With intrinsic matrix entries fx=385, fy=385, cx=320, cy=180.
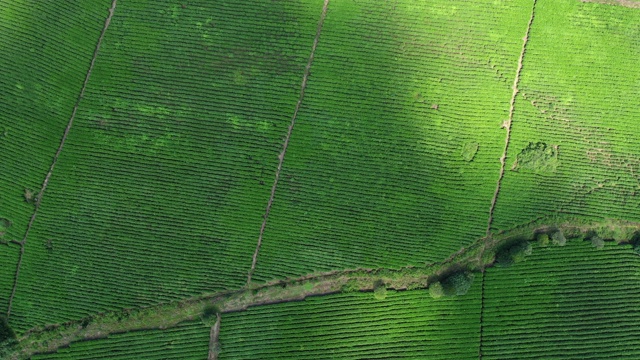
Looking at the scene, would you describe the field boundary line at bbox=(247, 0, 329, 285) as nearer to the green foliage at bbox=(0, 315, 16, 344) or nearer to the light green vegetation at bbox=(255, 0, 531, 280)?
the light green vegetation at bbox=(255, 0, 531, 280)

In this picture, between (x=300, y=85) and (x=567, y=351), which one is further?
(x=300, y=85)

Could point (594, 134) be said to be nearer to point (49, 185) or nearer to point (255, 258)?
point (255, 258)

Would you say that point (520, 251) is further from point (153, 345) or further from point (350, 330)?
point (153, 345)

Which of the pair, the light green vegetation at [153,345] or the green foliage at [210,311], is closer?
the green foliage at [210,311]

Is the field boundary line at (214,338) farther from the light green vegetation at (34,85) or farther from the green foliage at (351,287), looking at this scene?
the light green vegetation at (34,85)

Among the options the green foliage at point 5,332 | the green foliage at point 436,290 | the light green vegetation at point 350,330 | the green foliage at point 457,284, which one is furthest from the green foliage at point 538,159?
the green foliage at point 5,332

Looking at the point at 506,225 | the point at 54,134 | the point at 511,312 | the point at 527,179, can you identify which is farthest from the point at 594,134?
the point at 54,134
